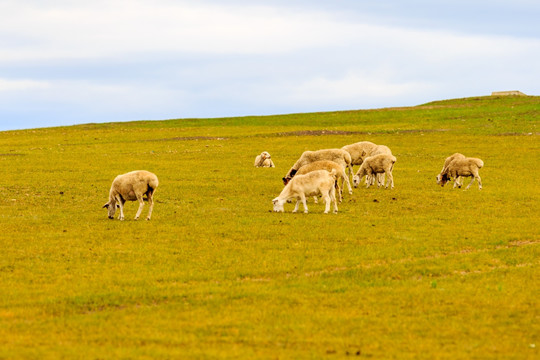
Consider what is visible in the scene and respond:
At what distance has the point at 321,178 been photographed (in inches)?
1075

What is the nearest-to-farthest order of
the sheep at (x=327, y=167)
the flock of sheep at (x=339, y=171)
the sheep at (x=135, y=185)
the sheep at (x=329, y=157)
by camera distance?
the sheep at (x=135, y=185)
the flock of sheep at (x=339, y=171)
the sheep at (x=327, y=167)
the sheep at (x=329, y=157)

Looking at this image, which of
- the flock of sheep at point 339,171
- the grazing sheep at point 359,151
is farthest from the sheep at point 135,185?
the grazing sheep at point 359,151

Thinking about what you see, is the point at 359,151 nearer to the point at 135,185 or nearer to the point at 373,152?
the point at 373,152

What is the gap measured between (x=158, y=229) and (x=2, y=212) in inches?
361

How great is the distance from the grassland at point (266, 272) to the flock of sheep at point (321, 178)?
88cm

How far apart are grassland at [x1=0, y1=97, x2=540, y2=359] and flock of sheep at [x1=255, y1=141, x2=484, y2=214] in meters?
0.94

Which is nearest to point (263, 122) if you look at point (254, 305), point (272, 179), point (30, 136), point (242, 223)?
point (30, 136)

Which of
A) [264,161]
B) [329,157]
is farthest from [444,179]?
[264,161]

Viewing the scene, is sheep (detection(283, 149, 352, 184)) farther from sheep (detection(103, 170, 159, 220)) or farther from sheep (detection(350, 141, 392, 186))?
sheep (detection(103, 170, 159, 220))

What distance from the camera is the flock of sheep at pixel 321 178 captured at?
26156 mm

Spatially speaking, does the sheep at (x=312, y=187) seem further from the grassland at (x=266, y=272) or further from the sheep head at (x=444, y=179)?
the sheep head at (x=444, y=179)

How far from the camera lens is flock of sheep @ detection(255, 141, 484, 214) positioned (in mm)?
27656

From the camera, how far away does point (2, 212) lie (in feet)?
98.7

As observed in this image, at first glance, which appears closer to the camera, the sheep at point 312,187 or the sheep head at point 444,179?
the sheep at point 312,187
